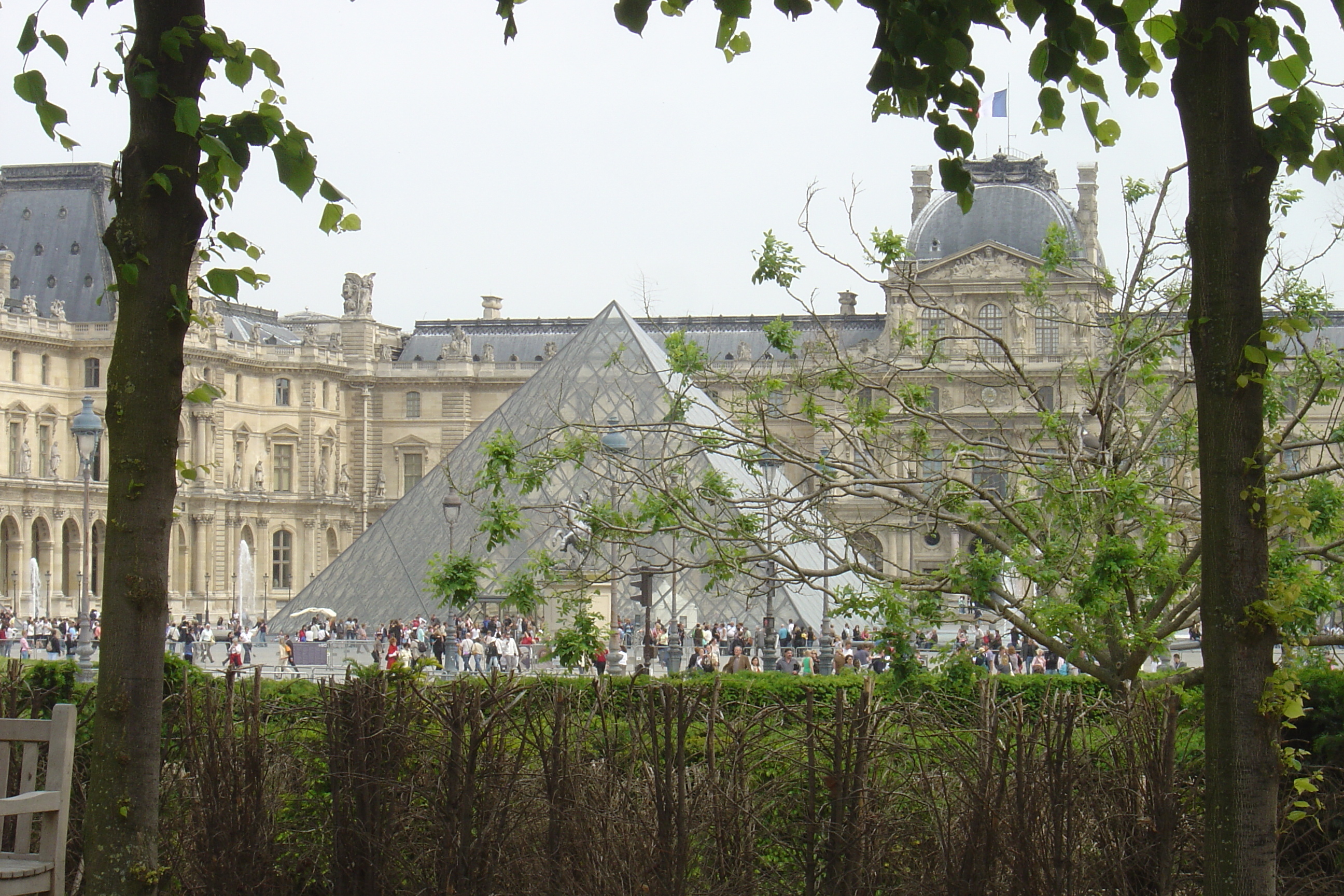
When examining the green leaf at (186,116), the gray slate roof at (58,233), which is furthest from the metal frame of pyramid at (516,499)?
the green leaf at (186,116)

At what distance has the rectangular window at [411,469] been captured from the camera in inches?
2203

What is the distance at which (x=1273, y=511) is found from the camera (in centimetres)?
334

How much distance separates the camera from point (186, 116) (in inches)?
148

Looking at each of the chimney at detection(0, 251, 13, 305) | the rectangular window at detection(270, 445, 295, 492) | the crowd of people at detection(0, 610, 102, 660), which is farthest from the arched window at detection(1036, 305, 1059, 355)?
the chimney at detection(0, 251, 13, 305)

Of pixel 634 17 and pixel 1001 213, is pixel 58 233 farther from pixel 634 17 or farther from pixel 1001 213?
pixel 634 17

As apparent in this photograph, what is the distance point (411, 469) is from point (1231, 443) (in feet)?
177

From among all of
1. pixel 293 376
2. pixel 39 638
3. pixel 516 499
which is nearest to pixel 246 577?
pixel 293 376

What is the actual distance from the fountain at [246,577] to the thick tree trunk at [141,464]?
4582 cm

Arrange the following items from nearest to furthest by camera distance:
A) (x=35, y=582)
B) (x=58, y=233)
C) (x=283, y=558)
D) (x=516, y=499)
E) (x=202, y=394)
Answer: (x=202, y=394) < (x=516, y=499) < (x=35, y=582) < (x=58, y=233) < (x=283, y=558)

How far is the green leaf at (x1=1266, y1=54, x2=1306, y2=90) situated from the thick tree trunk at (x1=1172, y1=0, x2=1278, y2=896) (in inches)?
6.6

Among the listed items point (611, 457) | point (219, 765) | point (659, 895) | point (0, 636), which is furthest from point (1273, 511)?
point (0, 636)

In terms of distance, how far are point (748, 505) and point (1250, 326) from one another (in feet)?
18.8

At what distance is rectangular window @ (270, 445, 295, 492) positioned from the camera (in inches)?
2089

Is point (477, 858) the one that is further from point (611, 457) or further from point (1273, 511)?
point (611, 457)
